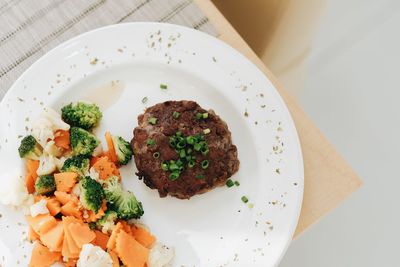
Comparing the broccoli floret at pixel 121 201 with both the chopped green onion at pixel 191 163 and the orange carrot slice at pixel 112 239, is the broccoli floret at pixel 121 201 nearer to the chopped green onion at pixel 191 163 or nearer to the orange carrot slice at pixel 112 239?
the orange carrot slice at pixel 112 239

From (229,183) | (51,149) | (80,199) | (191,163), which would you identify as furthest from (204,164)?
(51,149)

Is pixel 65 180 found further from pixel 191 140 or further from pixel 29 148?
pixel 191 140

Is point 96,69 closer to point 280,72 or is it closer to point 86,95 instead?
point 86,95

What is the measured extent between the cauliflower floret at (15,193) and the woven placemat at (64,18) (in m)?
0.51

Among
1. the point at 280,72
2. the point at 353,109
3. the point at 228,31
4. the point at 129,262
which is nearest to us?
the point at 129,262

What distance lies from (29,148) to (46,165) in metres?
0.08

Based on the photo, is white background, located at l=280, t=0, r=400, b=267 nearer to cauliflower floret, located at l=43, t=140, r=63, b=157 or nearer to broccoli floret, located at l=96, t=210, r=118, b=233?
broccoli floret, located at l=96, t=210, r=118, b=233

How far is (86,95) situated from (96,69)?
10 centimetres

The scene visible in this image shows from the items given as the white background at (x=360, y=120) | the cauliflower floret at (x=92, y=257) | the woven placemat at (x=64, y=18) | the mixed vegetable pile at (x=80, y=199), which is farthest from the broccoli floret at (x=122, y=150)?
the white background at (x=360, y=120)

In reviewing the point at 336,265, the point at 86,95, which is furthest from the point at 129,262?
the point at 336,265

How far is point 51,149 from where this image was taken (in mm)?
1828

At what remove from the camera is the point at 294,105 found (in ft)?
6.48

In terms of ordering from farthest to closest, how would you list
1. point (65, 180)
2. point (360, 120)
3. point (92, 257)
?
point (360, 120)
point (65, 180)
point (92, 257)

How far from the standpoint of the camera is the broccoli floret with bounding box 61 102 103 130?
6.12ft
